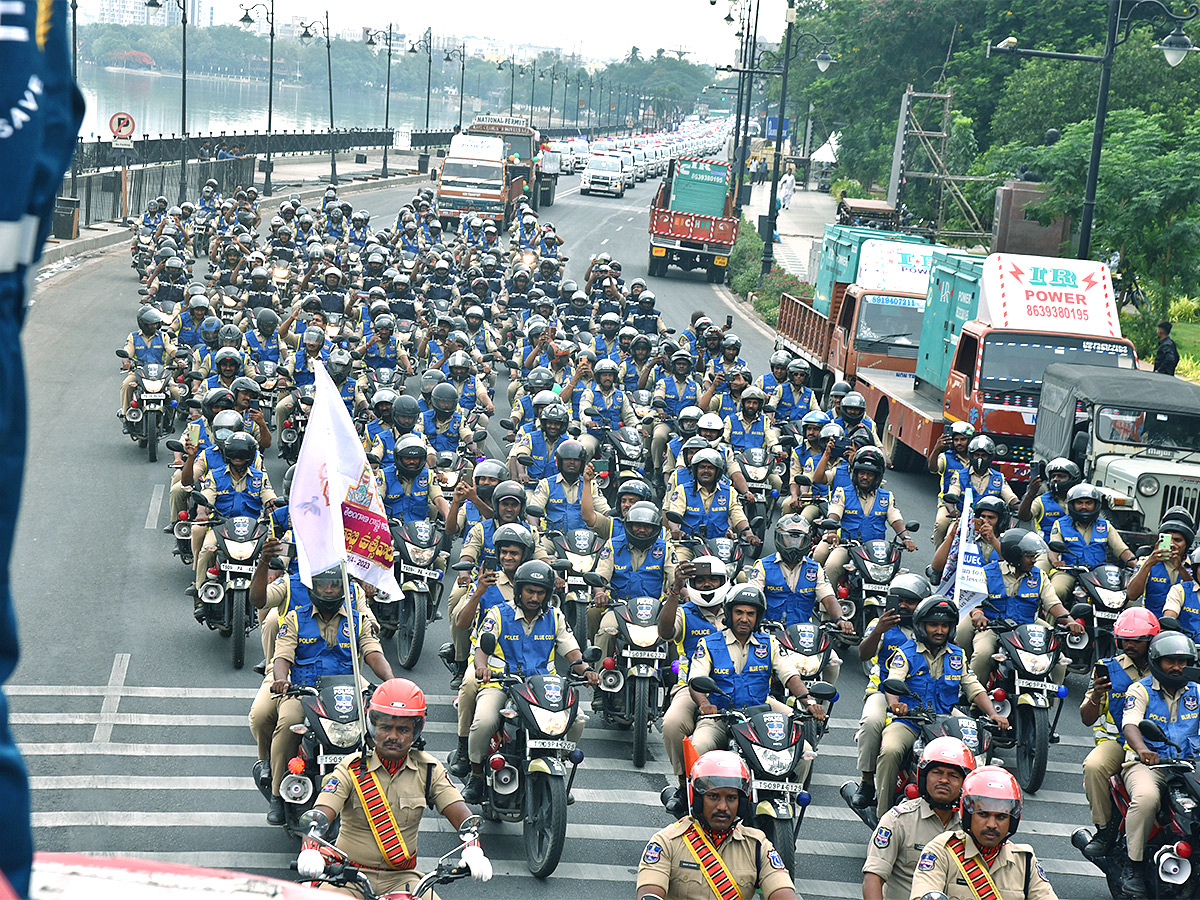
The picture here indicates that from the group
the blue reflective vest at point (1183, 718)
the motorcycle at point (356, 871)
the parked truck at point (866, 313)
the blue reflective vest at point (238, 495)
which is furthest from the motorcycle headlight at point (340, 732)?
the parked truck at point (866, 313)

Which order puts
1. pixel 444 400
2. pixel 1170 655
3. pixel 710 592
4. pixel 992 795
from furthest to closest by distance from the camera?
1. pixel 444 400
2. pixel 710 592
3. pixel 1170 655
4. pixel 992 795

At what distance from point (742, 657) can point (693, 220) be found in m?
37.4

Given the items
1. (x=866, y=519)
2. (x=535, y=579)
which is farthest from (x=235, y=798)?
(x=866, y=519)

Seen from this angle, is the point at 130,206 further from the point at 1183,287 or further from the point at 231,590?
the point at 231,590

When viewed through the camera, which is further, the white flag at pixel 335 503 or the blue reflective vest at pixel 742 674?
the blue reflective vest at pixel 742 674

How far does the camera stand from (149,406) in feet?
61.2

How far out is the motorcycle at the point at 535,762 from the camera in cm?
881

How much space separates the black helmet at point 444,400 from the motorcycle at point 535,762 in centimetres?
619

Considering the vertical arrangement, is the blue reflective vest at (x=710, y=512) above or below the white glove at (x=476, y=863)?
below

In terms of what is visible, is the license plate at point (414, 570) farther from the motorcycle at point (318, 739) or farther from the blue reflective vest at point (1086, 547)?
the blue reflective vest at point (1086, 547)

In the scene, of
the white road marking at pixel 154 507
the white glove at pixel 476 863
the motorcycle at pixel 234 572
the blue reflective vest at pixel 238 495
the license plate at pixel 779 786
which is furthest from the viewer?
the white road marking at pixel 154 507

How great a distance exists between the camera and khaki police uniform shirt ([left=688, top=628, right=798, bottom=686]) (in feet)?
31.4

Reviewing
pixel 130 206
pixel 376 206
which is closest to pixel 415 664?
pixel 130 206

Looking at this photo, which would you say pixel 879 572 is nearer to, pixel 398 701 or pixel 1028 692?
pixel 1028 692
